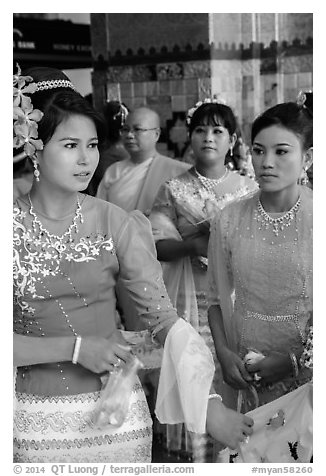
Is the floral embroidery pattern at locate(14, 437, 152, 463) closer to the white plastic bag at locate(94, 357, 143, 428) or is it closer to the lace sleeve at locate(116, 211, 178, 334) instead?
the white plastic bag at locate(94, 357, 143, 428)

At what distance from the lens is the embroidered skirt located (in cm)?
202

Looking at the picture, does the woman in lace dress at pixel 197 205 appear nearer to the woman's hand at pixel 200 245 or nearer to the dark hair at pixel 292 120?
the woman's hand at pixel 200 245

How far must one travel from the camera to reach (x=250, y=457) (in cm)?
213

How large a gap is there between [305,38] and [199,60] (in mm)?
636

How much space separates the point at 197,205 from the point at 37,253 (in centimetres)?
129

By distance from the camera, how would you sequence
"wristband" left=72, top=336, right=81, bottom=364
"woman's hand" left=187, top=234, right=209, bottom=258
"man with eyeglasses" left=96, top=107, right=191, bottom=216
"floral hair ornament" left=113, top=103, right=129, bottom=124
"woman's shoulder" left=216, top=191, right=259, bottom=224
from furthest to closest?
"floral hair ornament" left=113, top=103, right=129, bottom=124 < "man with eyeglasses" left=96, top=107, right=191, bottom=216 < "woman's hand" left=187, top=234, right=209, bottom=258 < "woman's shoulder" left=216, top=191, right=259, bottom=224 < "wristband" left=72, top=336, right=81, bottom=364

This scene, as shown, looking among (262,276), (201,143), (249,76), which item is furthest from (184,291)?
(249,76)

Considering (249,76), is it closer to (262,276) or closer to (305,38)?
(305,38)

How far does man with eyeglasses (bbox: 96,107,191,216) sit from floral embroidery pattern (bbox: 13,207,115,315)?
178 cm

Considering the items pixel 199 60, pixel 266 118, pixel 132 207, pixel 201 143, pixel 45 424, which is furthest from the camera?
pixel 199 60

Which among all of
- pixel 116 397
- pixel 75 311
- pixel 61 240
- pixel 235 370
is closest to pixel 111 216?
pixel 61 240

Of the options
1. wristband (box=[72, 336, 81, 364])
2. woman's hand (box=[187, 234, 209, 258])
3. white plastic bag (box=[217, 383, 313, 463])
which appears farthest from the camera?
woman's hand (box=[187, 234, 209, 258])

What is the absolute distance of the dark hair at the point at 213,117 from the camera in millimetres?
3205

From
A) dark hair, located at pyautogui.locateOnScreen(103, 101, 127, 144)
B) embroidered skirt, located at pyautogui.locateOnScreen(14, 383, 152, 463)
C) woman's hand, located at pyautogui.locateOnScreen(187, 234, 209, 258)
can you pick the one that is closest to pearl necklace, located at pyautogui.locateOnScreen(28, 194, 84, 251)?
embroidered skirt, located at pyautogui.locateOnScreen(14, 383, 152, 463)
